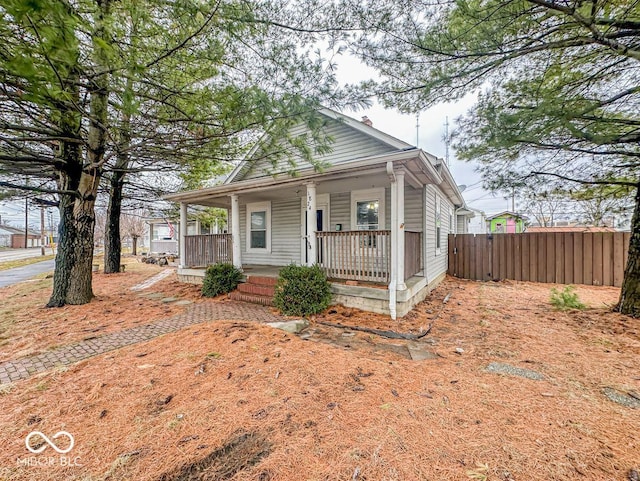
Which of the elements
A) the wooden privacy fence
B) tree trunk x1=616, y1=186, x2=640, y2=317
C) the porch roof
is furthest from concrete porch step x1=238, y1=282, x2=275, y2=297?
the wooden privacy fence

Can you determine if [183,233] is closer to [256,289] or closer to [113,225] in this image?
[256,289]

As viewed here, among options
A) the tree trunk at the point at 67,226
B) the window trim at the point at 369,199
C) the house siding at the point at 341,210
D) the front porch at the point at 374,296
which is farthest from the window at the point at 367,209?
the tree trunk at the point at 67,226

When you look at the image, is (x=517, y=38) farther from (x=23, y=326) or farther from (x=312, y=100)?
(x=23, y=326)

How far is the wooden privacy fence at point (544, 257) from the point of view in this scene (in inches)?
328

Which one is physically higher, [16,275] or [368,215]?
[368,215]

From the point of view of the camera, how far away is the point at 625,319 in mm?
4789

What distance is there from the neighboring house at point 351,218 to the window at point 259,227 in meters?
0.04

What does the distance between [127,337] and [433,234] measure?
25.7 feet

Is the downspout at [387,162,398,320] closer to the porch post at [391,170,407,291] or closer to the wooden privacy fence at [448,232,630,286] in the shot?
the porch post at [391,170,407,291]

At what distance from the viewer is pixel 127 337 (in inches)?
164

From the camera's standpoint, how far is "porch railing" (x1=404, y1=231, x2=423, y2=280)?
5859 millimetres

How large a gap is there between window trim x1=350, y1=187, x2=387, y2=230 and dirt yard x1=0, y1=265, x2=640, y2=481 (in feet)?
12.2

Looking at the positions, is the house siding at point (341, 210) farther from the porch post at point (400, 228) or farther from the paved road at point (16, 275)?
the paved road at point (16, 275)

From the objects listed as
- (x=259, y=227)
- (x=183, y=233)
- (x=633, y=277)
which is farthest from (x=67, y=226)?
(x=633, y=277)
